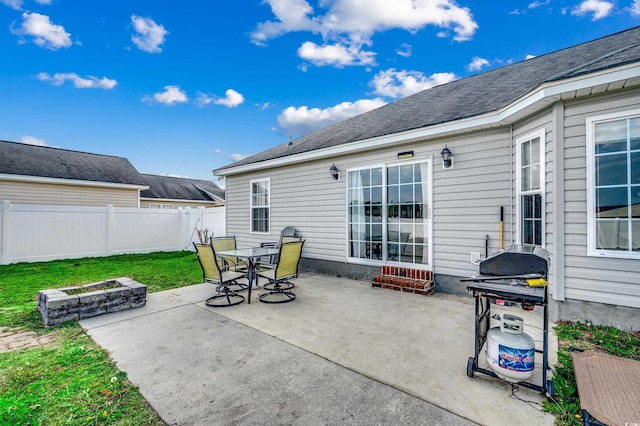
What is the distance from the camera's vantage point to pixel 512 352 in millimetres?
2057

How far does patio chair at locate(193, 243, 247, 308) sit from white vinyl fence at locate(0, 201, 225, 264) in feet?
24.1

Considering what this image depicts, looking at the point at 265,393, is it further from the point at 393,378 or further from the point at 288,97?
the point at 288,97

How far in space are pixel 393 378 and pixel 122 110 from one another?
15.2 metres

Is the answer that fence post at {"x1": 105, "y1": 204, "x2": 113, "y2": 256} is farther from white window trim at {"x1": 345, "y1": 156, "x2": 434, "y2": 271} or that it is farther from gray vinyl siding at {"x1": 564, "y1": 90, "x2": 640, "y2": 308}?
gray vinyl siding at {"x1": 564, "y1": 90, "x2": 640, "y2": 308}

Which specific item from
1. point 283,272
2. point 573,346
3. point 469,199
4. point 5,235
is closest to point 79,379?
point 283,272

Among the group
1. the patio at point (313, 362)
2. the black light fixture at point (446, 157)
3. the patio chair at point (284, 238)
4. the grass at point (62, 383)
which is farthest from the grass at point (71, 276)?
the black light fixture at point (446, 157)

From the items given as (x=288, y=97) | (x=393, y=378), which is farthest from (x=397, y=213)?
(x=288, y=97)

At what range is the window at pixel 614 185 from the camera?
3146mm

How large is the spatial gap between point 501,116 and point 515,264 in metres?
2.95

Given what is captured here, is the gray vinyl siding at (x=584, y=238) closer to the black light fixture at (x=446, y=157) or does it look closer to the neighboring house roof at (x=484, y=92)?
the neighboring house roof at (x=484, y=92)

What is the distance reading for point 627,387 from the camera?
1.91 meters

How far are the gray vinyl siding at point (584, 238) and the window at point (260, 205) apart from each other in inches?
251

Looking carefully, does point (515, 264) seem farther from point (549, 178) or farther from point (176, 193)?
point (176, 193)

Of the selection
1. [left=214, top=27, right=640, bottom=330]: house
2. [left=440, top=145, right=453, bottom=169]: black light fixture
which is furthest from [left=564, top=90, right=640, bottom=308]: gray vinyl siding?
[left=440, top=145, right=453, bottom=169]: black light fixture
